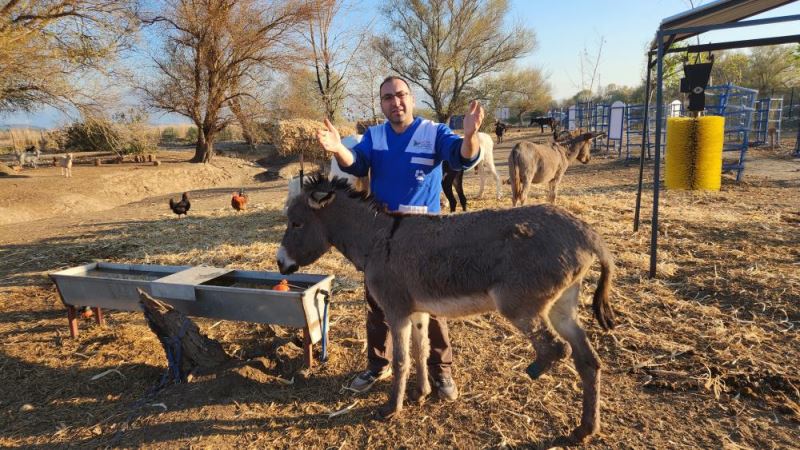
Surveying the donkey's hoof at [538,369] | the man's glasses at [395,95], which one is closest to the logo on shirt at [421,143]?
the man's glasses at [395,95]

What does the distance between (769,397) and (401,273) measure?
3.15m

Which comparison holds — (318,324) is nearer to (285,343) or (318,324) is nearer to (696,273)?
(285,343)

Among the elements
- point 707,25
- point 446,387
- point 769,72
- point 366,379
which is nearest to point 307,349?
point 366,379

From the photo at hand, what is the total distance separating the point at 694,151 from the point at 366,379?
503 centimetres

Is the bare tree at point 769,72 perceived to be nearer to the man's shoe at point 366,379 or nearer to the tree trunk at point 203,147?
the tree trunk at point 203,147

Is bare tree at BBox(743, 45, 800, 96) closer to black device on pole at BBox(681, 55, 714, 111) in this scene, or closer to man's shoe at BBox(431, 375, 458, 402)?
black device on pole at BBox(681, 55, 714, 111)

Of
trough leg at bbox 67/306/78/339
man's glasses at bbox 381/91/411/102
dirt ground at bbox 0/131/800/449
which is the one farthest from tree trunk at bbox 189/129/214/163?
man's glasses at bbox 381/91/411/102

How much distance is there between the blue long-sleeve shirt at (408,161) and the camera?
3.40 m

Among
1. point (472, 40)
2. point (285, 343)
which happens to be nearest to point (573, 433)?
point (285, 343)

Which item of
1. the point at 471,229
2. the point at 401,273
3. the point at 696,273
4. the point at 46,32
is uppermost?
the point at 46,32

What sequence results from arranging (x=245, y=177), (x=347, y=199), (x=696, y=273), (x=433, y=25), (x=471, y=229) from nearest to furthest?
(x=471, y=229) → (x=347, y=199) → (x=696, y=273) → (x=245, y=177) → (x=433, y=25)

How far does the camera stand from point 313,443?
3.19m

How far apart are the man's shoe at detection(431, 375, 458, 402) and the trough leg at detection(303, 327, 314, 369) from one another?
4.00 ft

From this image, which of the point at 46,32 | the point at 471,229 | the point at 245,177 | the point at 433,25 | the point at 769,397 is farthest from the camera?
the point at 433,25
